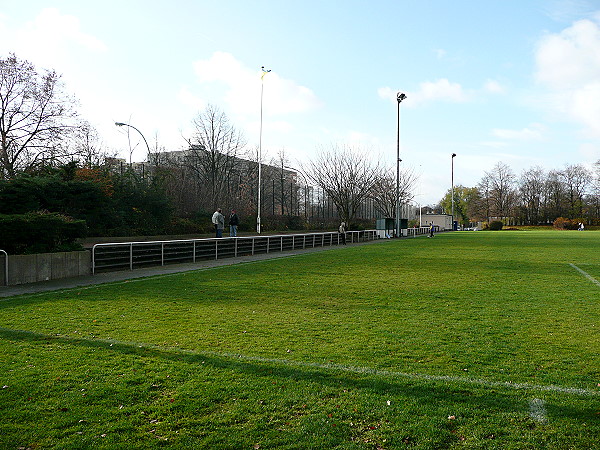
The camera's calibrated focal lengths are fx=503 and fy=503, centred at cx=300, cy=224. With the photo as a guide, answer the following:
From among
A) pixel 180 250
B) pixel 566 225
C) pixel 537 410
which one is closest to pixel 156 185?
pixel 180 250

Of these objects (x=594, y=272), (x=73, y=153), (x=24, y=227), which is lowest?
(x=594, y=272)

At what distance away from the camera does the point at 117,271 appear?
1544 centimetres

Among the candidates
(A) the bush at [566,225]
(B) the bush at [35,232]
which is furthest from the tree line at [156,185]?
(A) the bush at [566,225]

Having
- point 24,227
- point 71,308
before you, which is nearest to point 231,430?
point 71,308

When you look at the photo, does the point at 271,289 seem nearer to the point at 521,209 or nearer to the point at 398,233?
the point at 398,233

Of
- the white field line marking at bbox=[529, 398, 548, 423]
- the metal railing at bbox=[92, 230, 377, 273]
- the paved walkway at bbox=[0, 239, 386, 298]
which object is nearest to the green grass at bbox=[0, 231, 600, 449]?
the white field line marking at bbox=[529, 398, 548, 423]

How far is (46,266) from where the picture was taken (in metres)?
12.9

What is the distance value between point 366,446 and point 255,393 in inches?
52.4

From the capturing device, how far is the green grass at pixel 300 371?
375 cm

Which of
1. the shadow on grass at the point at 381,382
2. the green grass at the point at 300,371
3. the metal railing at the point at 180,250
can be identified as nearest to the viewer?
the green grass at the point at 300,371

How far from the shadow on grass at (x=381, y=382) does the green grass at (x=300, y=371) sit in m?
0.02

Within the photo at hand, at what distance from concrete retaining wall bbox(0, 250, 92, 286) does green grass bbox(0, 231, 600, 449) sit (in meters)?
2.21

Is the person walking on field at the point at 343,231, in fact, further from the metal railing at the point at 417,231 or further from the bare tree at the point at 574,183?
the bare tree at the point at 574,183

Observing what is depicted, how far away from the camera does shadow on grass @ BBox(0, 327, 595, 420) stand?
431 centimetres
